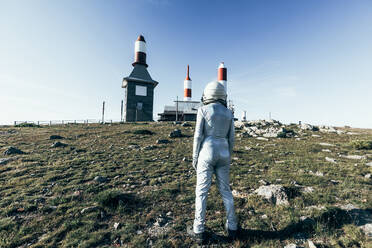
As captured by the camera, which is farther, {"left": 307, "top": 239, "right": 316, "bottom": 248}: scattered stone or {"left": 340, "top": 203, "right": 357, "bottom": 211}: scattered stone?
{"left": 340, "top": 203, "right": 357, "bottom": 211}: scattered stone

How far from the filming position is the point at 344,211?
4.02 metres

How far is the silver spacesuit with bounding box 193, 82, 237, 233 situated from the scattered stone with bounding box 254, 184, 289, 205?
5.96 ft

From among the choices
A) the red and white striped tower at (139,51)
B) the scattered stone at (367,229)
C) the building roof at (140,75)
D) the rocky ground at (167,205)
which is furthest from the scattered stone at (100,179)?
the red and white striped tower at (139,51)

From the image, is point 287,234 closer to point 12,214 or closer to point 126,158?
point 12,214

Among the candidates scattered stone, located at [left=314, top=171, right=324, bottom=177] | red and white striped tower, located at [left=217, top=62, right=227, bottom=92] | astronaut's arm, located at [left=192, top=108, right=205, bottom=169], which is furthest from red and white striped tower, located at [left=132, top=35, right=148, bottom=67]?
A: astronaut's arm, located at [left=192, top=108, right=205, bottom=169]

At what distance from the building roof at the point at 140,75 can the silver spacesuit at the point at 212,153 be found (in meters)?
34.5

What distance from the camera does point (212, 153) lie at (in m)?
3.55

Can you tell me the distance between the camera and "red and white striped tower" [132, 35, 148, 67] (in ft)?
121

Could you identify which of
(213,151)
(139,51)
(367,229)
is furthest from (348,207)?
(139,51)

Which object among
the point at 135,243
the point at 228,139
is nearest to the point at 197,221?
the point at 135,243

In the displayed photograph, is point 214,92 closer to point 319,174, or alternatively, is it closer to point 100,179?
→ point 100,179

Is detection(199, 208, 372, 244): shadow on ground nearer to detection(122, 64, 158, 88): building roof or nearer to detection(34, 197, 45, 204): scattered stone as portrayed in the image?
detection(34, 197, 45, 204): scattered stone

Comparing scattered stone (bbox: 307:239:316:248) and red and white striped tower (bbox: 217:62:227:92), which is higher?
red and white striped tower (bbox: 217:62:227:92)

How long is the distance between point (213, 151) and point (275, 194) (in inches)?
104
